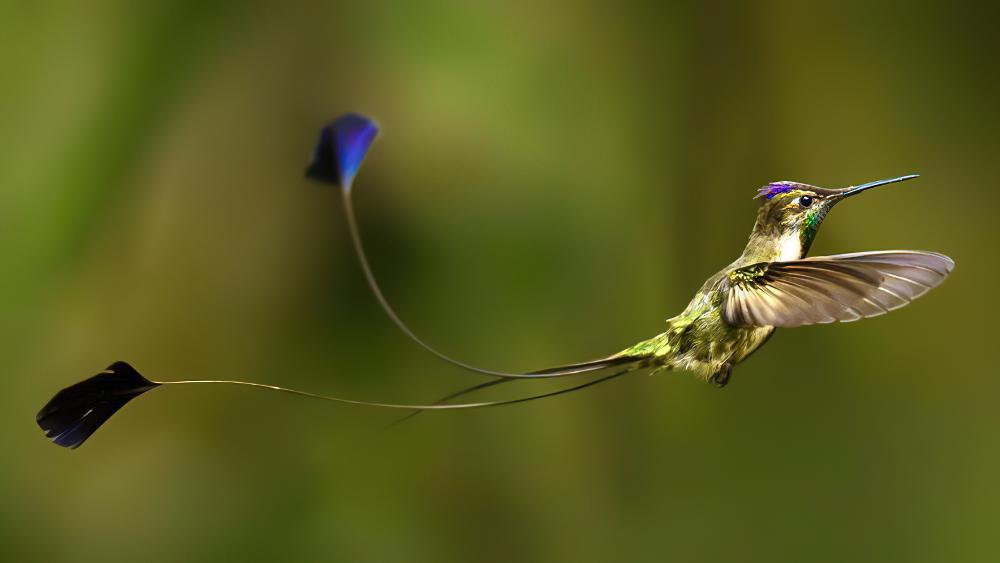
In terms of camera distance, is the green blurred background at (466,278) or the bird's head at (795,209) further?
the green blurred background at (466,278)

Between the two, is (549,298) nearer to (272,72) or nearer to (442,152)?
(442,152)

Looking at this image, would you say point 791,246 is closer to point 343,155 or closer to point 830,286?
point 830,286

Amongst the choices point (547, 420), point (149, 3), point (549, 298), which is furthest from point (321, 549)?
point (149, 3)

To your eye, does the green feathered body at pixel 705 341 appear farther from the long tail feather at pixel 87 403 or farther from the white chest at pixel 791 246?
the long tail feather at pixel 87 403

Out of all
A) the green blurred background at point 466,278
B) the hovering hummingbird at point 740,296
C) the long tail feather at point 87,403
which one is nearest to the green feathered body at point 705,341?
the hovering hummingbird at point 740,296

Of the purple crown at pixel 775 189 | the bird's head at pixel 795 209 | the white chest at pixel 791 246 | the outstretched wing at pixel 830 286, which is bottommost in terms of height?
the outstretched wing at pixel 830 286

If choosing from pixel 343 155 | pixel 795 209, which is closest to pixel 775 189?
pixel 795 209

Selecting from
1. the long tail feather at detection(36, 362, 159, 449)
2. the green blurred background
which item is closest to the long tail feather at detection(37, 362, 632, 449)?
the long tail feather at detection(36, 362, 159, 449)
